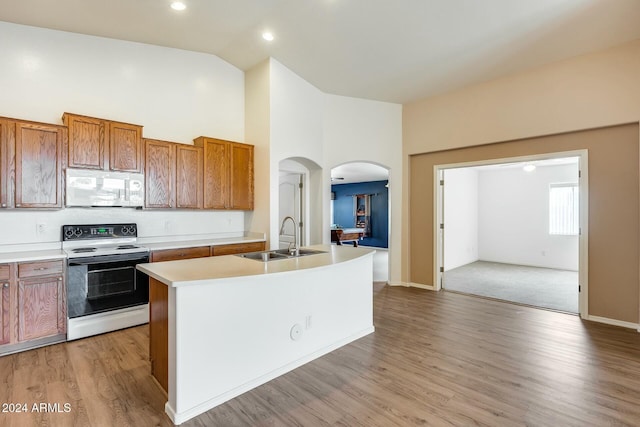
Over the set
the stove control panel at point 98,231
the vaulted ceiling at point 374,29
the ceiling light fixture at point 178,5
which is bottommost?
the stove control panel at point 98,231

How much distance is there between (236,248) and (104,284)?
1.60 meters

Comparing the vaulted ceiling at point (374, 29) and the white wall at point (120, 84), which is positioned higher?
the vaulted ceiling at point (374, 29)

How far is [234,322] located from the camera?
2.31 metres

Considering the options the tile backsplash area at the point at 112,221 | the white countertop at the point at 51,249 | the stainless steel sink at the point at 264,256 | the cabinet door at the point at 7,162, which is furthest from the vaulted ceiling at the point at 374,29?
the stainless steel sink at the point at 264,256

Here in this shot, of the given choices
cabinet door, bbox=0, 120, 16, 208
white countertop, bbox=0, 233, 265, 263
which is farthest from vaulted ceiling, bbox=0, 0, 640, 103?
white countertop, bbox=0, 233, 265, 263

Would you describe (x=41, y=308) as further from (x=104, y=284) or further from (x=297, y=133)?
(x=297, y=133)

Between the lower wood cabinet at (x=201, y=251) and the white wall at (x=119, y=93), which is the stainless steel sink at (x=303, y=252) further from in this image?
the white wall at (x=119, y=93)

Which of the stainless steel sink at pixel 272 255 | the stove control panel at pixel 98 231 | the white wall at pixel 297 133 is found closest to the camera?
the stainless steel sink at pixel 272 255

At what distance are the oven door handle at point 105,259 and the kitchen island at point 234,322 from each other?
1.26m

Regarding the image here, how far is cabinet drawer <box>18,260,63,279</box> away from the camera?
3.02 meters

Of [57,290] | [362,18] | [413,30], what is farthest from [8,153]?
[413,30]

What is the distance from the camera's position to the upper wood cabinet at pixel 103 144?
3494mm

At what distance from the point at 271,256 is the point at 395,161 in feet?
11.2

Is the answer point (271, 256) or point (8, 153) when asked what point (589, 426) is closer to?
point (271, 256)
